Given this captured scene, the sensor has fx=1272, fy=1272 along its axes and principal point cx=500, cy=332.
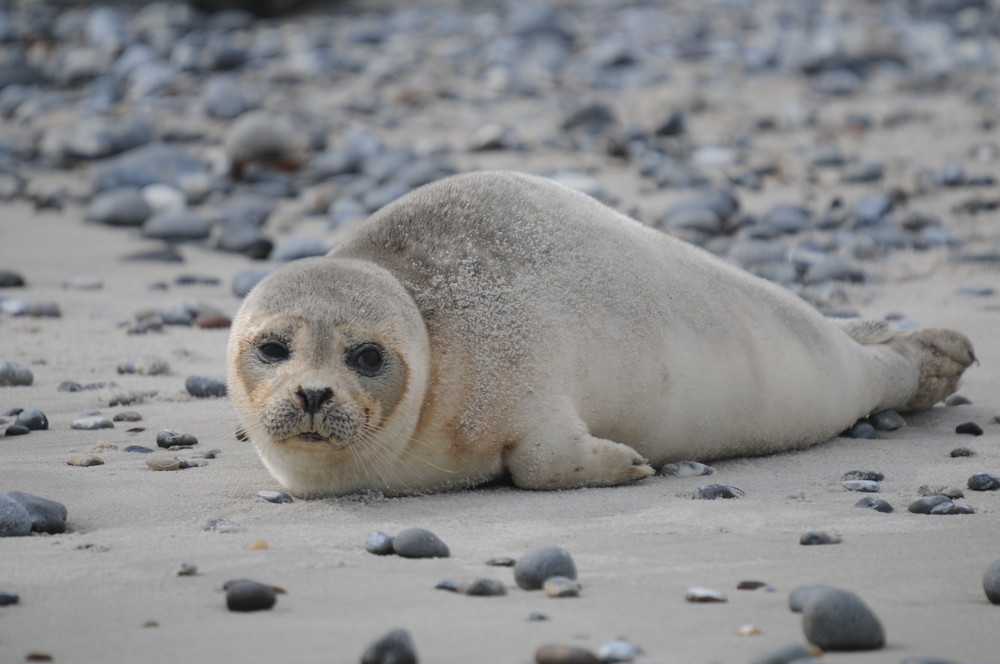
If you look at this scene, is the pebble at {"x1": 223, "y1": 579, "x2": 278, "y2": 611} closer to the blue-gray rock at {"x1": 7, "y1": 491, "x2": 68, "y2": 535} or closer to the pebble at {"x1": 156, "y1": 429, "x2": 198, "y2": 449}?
the blue-gray rock at {"x1": 7, "y1": 491, "x2": 68, "y2": 535}

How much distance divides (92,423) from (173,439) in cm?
35

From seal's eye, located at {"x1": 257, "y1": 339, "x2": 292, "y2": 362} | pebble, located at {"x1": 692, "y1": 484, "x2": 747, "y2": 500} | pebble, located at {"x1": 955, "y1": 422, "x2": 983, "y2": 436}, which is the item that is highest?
seal's eye, located at {"x1": 257, "y1": 339, "x2": 292, "y2": 362}

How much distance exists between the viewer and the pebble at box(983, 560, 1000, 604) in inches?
98.9

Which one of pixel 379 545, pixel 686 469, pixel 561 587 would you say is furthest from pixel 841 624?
pixel 686 469

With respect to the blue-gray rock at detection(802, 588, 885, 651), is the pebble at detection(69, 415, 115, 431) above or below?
above

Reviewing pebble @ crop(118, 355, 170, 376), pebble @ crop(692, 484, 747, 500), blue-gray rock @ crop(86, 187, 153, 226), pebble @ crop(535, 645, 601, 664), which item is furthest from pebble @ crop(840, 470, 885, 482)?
blue-gray rock @ crop(86, 187, 153, 226)

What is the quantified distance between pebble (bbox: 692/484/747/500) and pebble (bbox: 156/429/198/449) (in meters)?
1.73

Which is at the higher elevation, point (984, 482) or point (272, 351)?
point (272, 351)

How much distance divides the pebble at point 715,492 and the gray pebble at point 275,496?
45.8 inches

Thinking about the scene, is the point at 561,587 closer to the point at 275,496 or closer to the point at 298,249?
the point at 275,496

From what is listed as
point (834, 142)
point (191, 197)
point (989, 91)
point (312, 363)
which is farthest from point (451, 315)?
point (989, 91)

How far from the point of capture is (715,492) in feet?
11.9

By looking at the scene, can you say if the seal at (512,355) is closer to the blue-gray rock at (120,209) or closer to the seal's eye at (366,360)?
the seal's eye at (366,360)

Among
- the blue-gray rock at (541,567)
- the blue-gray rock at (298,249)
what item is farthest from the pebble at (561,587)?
the blue-gray rock at (298,249)
